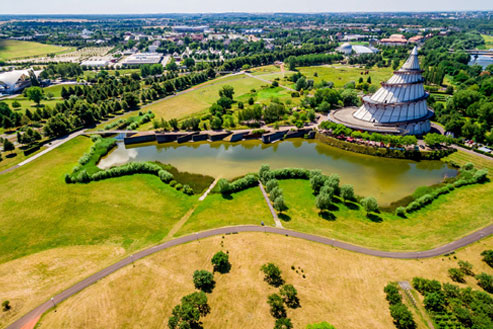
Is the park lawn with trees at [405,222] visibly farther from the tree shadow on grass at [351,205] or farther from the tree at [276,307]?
the tree at [276,307]

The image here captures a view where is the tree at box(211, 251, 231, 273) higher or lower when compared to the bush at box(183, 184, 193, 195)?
higher

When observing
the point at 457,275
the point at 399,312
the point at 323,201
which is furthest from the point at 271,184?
the point at 457,275

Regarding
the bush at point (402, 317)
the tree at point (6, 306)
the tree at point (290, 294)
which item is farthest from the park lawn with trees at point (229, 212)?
the tree at point (6, 306)

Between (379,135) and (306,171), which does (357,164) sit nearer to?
(379,135)

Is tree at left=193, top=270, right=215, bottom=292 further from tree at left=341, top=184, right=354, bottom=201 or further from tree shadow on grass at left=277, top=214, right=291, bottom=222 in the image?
tree at left=341, top=184, right=354, bottom=201

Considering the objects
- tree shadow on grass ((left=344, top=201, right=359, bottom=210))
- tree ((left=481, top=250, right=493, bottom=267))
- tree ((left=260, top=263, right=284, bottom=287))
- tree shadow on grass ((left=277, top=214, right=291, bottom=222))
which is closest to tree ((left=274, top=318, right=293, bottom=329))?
tree ((left=260, top=263, right=284, bottom=287))
